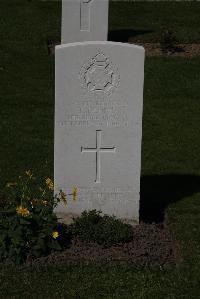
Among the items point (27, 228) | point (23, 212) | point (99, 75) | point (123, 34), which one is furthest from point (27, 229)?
point (123, 34)

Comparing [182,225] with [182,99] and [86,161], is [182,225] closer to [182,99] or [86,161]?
[86,161]

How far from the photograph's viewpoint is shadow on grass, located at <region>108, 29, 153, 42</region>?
17.5 metres

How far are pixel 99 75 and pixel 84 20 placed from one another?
317 inches

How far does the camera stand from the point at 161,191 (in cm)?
954

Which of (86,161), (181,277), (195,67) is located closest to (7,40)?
(195,67)

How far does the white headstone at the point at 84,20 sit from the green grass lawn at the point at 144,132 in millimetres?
843

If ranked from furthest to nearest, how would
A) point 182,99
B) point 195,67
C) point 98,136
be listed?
point 195,67 → point 182,99 → point 98,136

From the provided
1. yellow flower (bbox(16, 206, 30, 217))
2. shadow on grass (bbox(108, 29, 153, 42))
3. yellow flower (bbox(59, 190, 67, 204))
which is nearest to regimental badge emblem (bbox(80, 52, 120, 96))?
yellow flower (bbox(59, 190, 67, 204))

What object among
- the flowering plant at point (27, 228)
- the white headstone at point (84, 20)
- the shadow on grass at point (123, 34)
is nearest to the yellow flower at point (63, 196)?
the flowering plant at point (27, 228)

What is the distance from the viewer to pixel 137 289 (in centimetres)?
695

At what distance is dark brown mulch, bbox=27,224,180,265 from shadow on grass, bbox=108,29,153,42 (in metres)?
10.1

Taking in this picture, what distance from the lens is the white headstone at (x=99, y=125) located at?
25.6 ft

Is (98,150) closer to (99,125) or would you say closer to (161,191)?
(99,125)

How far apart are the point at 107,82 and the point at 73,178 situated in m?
1.16
